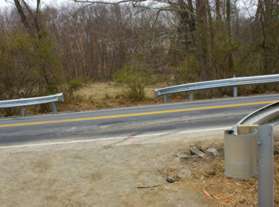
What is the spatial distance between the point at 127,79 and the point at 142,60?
6.97 feet

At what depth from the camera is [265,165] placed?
8.56 feet

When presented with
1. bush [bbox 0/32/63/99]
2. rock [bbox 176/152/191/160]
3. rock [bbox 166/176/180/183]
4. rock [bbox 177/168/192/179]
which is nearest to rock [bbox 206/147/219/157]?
rock [bbox 176/152/191/160]

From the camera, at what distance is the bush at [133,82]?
47.0 feet

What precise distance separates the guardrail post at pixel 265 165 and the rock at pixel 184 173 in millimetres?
1951

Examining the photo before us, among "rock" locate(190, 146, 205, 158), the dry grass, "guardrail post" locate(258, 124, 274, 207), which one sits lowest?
the dry grass

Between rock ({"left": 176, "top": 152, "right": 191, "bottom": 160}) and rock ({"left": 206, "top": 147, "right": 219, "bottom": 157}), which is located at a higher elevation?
rock ({"left": 206, "top": 147, "right": 219, "bottom": 157})

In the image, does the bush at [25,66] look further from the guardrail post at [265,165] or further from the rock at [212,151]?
the guardrail post at [265,165]

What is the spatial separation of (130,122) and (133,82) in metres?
6.55

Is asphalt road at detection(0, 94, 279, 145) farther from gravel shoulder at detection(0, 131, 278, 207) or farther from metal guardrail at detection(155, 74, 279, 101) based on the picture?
metal guardrail at detection(155, 74, 279, 101)

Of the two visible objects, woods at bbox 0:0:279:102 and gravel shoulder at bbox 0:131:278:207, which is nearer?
gravel shoulder at bbox 0:131:278:207

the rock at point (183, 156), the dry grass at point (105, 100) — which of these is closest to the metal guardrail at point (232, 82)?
the dry grass at point (105, 100)

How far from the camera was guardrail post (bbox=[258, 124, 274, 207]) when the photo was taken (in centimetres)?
257

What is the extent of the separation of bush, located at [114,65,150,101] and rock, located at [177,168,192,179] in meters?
9.53

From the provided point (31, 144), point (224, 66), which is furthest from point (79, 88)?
point (31, 144)
